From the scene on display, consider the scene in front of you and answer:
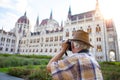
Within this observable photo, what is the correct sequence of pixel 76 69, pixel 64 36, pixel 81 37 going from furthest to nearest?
pixel 64 36, pixel 81 37, pixel 76 69

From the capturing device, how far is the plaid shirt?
1.49 meters

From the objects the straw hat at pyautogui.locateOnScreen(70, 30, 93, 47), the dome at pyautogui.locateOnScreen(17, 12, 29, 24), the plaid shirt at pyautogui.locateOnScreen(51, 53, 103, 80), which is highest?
the dome at pyautogui.locateOnScreen(17, 12, 29, 24)

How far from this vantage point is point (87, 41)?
1.77 m

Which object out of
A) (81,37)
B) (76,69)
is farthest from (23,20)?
(76,69)

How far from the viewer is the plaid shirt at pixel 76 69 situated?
1.49 meters

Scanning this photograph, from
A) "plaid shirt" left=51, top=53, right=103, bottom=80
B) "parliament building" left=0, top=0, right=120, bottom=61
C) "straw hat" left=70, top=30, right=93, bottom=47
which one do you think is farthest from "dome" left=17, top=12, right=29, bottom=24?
"plaid shirt" left=51, top=53, right=103, bottom=80

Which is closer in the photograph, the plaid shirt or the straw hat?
the plaid shirt

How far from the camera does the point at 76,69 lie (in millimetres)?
1503

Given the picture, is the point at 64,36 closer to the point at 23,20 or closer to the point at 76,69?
Answer: the point at 23,20

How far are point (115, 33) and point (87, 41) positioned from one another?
3899cm

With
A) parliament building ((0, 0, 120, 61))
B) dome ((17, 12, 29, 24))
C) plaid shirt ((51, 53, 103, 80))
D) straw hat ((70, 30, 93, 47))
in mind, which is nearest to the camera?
plaid shirt ((51, 53, 103, 80))

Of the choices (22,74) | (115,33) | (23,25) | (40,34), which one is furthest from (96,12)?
(23,25)

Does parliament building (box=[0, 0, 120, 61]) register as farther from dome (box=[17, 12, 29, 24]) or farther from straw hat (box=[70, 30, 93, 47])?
straw hat (box=[70, 30, 93, 47])

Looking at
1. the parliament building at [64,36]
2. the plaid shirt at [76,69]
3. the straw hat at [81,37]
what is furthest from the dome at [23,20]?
the plaid shirt at [76,69]
